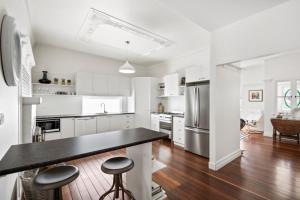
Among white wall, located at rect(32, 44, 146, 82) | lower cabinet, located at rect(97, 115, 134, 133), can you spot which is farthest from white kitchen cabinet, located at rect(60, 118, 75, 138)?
white wall, located at rect(32, 44, 146, 82)

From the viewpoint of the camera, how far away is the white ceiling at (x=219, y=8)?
2.06m

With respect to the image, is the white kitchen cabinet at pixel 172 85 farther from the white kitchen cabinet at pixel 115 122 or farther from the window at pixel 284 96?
the window at pixel 284 96

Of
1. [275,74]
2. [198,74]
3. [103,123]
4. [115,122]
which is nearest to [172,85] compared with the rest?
[198,74]

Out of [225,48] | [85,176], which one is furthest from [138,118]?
[225,48]

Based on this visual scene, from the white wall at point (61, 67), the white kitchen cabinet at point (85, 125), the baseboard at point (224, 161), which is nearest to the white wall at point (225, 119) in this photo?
the baseboard at point (224, 161)

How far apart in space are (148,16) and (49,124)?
11.9ft

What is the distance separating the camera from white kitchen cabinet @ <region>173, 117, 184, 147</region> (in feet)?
14.0

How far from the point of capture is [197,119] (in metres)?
3.67

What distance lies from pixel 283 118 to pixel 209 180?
13.8ft

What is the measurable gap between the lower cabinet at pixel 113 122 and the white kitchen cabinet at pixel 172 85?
1.71m

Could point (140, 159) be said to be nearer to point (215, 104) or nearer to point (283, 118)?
point (215, 104)

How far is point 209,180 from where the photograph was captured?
8.13ft

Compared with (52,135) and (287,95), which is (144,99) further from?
(287,95)

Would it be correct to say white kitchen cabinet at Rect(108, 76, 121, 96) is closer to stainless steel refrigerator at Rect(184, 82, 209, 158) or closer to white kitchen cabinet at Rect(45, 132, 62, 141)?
white kitchen cabinet at Rect(45, 132, 62, 141)
